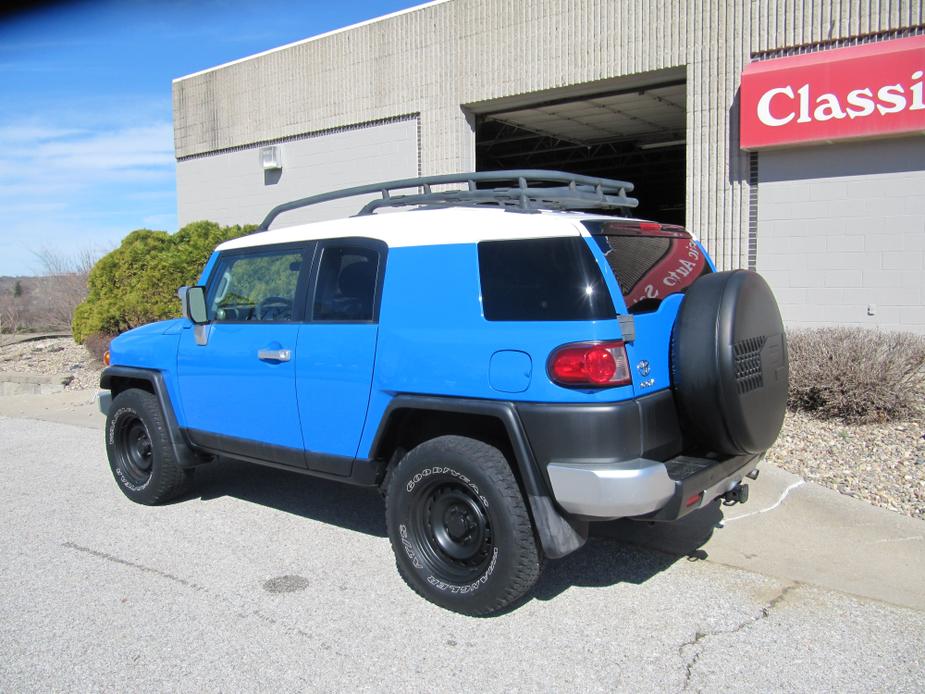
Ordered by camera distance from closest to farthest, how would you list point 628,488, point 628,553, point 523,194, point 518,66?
point 628,488, point 523,194, point 628,553, point 518,66

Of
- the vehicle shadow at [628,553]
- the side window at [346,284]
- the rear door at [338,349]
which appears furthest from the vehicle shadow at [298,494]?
the side window at [346,284]

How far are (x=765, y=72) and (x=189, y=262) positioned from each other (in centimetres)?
891

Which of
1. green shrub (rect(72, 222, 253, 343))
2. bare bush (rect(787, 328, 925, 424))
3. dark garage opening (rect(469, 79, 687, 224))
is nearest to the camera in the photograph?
bare bush (rect(787, 328, 925, 424))

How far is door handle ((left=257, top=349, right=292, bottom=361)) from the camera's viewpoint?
473 centimetres

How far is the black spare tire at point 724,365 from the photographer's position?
3.73m

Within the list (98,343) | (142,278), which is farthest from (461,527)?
(98,343)

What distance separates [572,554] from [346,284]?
2114mm

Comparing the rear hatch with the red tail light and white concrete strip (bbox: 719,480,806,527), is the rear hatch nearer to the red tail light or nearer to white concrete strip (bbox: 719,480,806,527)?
the red tail light

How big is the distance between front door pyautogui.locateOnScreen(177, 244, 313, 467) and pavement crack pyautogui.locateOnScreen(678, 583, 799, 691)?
2.37 m

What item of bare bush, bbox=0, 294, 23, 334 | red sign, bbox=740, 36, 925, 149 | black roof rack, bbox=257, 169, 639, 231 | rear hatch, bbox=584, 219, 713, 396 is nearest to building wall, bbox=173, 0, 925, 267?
red sign, bbox=740, 36, 925, 149

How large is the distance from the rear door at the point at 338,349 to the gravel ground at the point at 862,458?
3.71 m

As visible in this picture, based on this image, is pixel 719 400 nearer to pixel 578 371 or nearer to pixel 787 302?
pixel 578 371

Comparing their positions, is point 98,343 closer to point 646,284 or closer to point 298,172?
point 298,172

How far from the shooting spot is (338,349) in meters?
4.47
